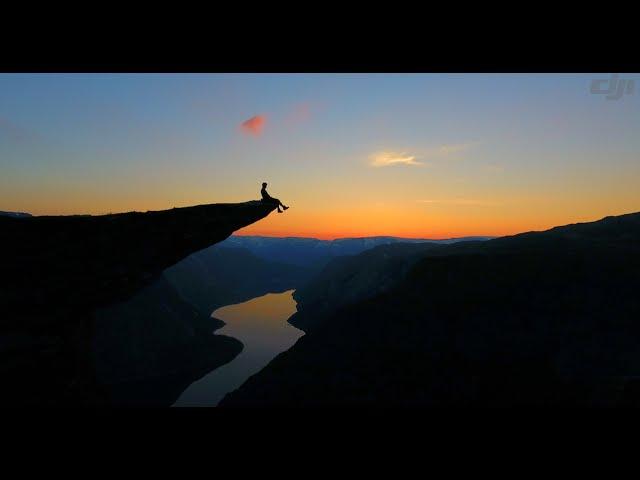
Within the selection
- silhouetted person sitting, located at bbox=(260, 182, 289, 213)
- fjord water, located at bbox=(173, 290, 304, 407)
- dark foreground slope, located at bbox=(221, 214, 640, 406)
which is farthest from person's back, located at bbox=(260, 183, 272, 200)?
fjord water, located at bbox=(173, 290, 304, 407)

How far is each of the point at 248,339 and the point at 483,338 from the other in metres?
54.2

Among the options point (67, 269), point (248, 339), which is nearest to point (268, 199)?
point (67, 269)

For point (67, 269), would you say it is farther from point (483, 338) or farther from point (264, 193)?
point (483, 338)

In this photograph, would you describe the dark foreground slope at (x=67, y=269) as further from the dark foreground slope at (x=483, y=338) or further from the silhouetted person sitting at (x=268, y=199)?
the dark foreground slope at (x=483, y=338)

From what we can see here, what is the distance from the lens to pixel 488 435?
159 centimetres

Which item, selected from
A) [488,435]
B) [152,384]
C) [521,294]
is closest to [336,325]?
[521,294]

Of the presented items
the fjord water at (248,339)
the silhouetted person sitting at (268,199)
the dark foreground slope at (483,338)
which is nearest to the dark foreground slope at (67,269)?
the silhouetted person sitting at (268,199)

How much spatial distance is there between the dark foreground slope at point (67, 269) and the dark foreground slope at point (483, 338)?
16.9 m

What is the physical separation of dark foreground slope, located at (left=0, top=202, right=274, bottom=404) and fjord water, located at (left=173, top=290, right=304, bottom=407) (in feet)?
50.1

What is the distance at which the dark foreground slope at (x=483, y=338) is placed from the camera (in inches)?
1119
